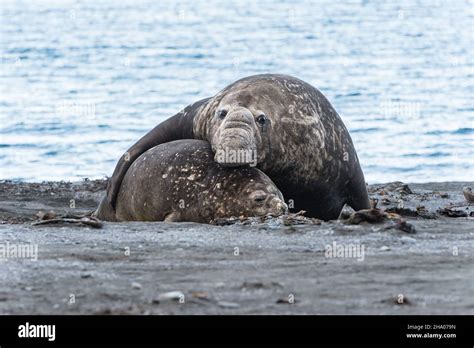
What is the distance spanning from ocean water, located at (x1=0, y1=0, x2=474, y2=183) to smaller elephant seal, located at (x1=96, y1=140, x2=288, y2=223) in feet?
17.1

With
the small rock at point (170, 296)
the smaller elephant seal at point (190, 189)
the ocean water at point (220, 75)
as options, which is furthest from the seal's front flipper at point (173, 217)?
the ocean water at point (220, 75)

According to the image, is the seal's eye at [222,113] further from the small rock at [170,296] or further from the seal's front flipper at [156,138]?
the small rock at [170,296]

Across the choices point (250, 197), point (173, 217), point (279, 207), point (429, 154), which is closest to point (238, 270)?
point (279, 207)

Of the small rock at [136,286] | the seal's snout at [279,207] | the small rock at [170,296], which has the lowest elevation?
the small rock at [170,296]

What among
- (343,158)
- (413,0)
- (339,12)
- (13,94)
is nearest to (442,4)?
(413,0)

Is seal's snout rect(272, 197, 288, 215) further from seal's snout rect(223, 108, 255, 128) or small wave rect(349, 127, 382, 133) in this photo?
small wave rect(349, 127, 382, 133)

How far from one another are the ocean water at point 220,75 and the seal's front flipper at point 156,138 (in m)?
4.47

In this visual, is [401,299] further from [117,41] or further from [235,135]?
[117,41]

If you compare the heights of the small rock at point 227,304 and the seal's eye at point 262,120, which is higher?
the seal's eye at point 262,120

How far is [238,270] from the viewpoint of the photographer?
18.2 feet

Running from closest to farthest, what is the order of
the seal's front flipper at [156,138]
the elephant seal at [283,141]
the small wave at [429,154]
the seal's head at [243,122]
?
the seal's head at [243,122], the elephant seal at [283,141], the seal's front flipper at [156,138], the small wave at [429,154]

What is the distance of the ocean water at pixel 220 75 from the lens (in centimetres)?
1630

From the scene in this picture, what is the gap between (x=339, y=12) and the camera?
5081 cm

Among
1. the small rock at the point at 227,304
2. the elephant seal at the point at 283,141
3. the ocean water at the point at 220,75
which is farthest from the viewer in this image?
the ocean water at the point at 220,75
